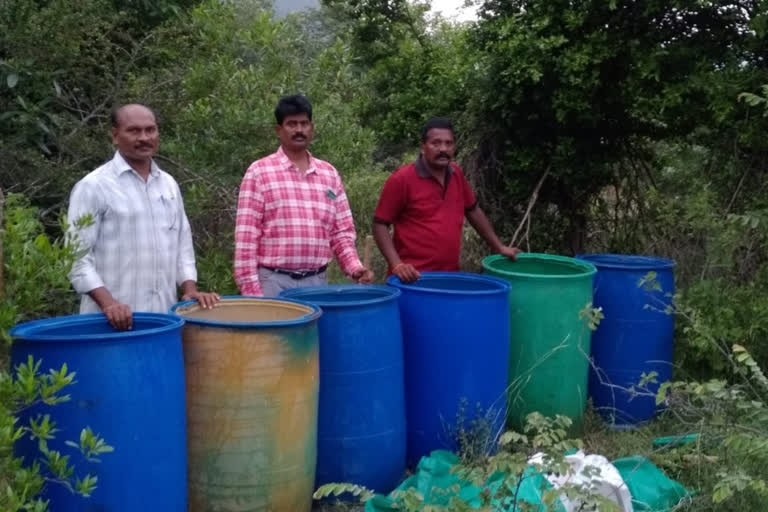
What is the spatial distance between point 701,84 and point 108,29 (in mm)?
3770

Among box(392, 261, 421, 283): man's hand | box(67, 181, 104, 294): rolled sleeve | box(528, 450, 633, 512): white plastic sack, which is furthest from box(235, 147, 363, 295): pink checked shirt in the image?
box(528, 450, 633, 512): white plastic sack

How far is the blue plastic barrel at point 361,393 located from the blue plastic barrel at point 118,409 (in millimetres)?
791

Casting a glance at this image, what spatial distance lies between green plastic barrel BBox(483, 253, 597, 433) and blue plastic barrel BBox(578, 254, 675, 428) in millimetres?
303

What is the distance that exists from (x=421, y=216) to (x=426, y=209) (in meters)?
0.05

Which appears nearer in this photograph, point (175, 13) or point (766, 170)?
point (766, 170)

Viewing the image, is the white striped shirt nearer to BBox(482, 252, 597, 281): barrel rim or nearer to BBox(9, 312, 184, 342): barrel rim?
BBox(9, 312, 184, 342): barrel rim

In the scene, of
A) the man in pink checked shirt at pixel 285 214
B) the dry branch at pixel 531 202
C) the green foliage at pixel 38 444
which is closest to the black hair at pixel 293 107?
the man in pink checked shirt at pixel 285 214

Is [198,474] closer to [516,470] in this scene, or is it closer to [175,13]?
[516,470]

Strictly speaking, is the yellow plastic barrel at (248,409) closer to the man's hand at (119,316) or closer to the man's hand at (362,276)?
the man's hand at (119,316)

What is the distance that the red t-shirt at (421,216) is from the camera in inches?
179

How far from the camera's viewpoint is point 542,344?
4.43 m

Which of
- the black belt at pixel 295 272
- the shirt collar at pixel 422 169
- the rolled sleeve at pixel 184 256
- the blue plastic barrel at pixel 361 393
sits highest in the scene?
the shirt collar at pixel 422 169

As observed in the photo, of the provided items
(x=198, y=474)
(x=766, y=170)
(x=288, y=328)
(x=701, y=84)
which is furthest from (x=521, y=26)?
(x=198, y=474)

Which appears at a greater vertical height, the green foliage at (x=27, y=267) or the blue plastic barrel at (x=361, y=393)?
the green foliage at (x=27, y=267)
